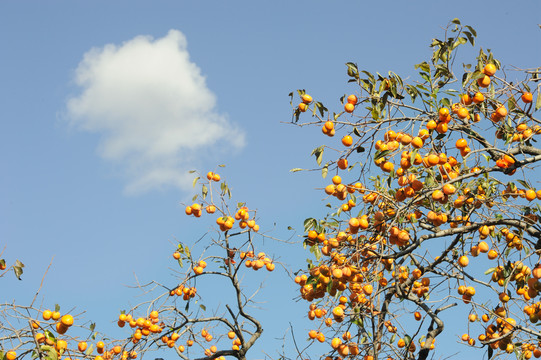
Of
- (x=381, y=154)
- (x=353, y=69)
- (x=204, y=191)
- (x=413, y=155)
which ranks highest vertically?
(x=204, y=191)

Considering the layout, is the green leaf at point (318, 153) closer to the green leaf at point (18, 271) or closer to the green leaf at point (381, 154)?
the green leaf at point (381, 154)

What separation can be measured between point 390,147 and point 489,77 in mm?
912

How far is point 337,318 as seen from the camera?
3.85 m

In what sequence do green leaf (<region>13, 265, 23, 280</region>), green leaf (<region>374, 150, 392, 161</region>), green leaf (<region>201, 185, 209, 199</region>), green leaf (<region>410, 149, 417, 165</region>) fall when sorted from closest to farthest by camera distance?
green leaf (<region>410, 149, 417, 165</region>) → green leaf (<region>374, 150, 392, 161</region>) → green leaf (<region>13, 265, 23, 280</region>) → green leaf (<region>201, 185, 209, 199</region>)

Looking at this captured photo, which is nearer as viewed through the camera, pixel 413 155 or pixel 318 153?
pixel 413 155

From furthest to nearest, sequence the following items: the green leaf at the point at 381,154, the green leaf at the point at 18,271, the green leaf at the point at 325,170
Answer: the green leaf at the point at 18,271 → the green leaf at the point at 325,170 → the green leaf at the point at 381,154

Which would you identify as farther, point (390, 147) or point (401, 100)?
point (401, 100)

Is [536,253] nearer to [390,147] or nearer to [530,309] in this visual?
[530,309]

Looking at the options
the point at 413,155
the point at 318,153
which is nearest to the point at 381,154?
the point at 413,155

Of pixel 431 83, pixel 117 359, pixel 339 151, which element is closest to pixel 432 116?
pixel 431 83

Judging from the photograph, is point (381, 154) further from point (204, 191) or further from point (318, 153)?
point (204, 191)

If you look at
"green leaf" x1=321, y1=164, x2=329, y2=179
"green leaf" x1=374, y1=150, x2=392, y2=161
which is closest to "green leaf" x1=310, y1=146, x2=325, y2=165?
"green leaf" x1=321, y1=164, x2=329, y2=179

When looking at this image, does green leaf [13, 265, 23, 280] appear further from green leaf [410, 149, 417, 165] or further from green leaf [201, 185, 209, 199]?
green leaf [410, 149, 417, 165]

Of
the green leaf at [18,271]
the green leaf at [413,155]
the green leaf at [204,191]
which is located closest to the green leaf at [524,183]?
the green leaf at [413,155]
